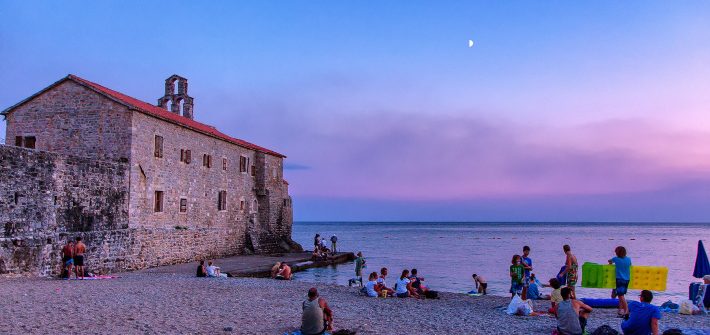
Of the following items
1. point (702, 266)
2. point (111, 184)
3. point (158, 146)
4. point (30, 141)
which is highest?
point (30, 141)

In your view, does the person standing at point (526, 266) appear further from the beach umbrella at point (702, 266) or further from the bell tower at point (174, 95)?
the bell tower at point (174, 95)

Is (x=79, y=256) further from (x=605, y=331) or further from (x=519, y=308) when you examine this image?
(x=605, y=331)

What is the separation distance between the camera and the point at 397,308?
1588 cm

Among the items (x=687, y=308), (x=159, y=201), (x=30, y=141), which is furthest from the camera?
(x=159, y=201)

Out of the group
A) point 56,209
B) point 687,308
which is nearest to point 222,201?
point 56,209

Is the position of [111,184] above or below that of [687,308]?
above

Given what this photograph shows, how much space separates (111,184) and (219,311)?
42.5 ft

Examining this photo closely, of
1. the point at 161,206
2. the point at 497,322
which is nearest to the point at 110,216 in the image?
the point at 161,206

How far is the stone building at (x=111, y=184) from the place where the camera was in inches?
779

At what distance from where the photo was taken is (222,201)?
3528 cm

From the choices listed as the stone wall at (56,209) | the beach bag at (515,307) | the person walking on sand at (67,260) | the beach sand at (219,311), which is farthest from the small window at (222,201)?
the beach bag at (515,307)

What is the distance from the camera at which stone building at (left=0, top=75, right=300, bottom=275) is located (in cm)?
1978

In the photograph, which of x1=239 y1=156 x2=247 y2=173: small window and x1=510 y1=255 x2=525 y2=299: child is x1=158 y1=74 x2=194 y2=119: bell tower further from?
x1=510 y1=255 x2=525 y2=299: child

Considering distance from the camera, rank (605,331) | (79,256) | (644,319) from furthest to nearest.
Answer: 1. (79,256)
2. (605,331)
3. (644,319)
